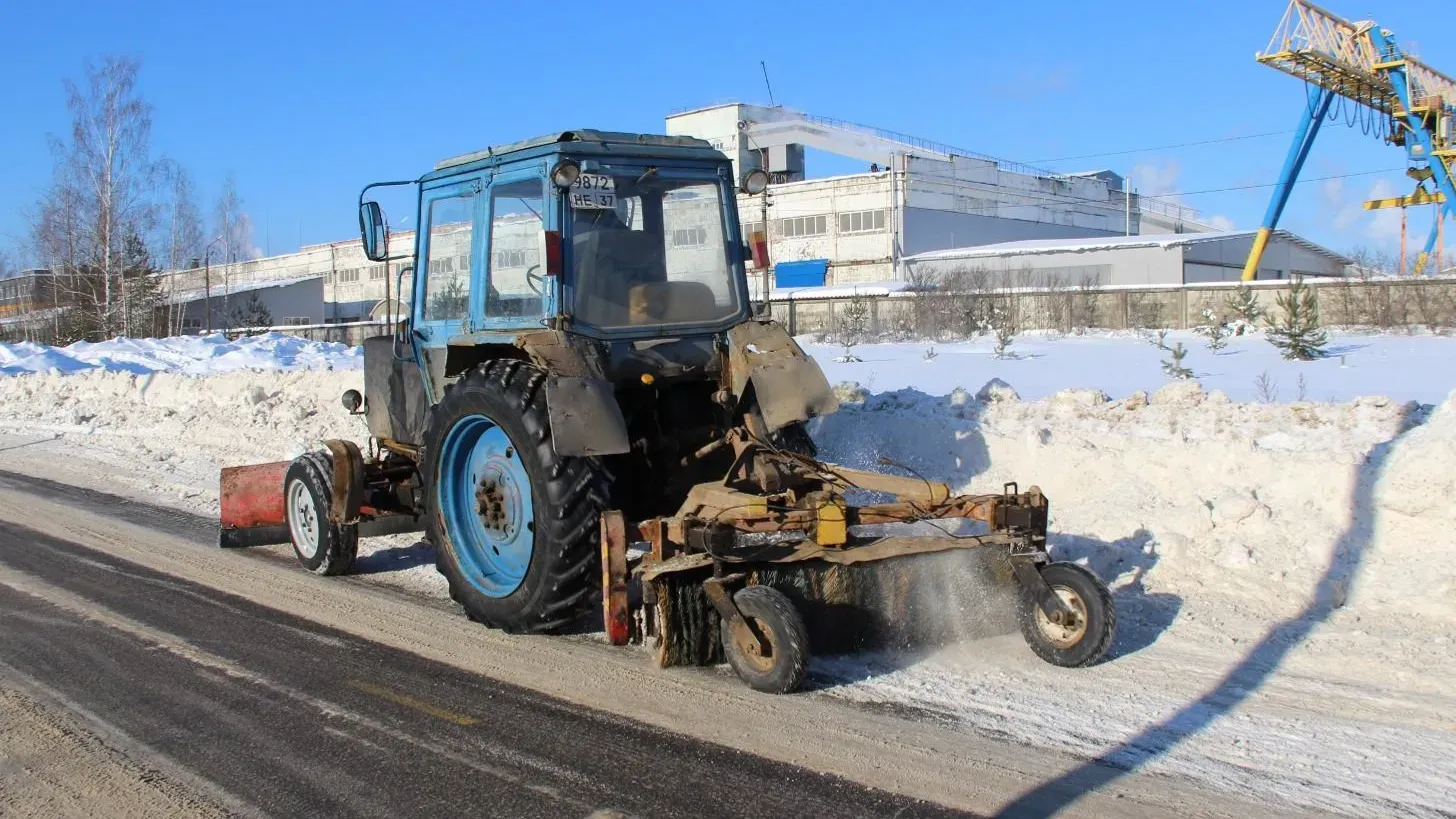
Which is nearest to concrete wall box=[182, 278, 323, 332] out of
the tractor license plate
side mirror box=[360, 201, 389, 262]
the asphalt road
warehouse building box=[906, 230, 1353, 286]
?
warehouse building box=[906, 230, 1353, 286]

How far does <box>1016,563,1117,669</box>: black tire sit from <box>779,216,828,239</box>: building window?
55.0 metres

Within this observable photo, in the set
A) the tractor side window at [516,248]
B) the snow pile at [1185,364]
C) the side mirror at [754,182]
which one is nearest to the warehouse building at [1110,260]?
the snow pile at [1185,364]

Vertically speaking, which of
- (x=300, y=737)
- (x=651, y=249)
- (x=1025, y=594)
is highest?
(x=651, y=249)

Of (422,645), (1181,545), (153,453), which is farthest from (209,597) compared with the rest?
(153,453)

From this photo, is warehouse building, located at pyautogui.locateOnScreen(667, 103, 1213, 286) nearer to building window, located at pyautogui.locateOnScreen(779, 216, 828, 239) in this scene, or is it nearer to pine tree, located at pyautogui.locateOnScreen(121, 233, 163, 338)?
building window, located at pyautogui.locateOnScreen(779, 216, 828, 239)

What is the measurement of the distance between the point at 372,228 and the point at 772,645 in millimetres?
3753

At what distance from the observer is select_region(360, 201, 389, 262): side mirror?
23.9 ft

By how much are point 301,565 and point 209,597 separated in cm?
96

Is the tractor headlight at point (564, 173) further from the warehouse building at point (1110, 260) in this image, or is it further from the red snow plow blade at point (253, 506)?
the warehouse building at point (1110, 260)

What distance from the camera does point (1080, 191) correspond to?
70.2 m

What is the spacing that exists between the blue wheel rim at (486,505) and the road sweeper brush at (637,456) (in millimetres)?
13

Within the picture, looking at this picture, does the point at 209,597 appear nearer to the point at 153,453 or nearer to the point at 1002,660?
the point at 1002,660

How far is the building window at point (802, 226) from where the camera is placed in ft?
197

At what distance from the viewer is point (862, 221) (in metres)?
58.5
